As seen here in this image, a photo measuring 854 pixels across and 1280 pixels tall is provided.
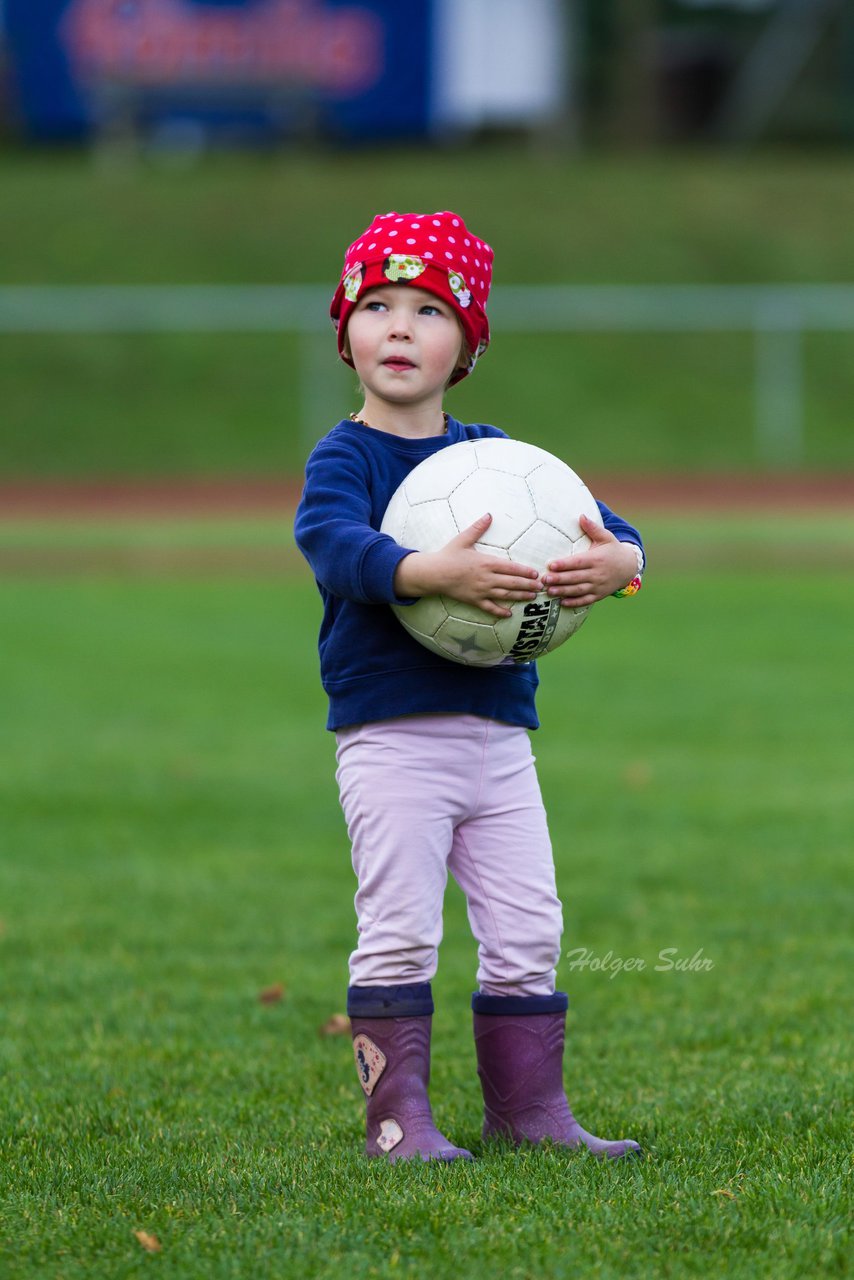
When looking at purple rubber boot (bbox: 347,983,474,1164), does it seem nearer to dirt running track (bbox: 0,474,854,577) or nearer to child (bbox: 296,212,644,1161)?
child (bbox: 296,212,644,1161)

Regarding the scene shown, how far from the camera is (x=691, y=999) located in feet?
16.8

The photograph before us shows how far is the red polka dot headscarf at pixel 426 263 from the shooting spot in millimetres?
3723

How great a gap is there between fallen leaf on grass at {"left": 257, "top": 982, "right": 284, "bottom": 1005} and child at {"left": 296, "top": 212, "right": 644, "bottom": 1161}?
4.67 feet

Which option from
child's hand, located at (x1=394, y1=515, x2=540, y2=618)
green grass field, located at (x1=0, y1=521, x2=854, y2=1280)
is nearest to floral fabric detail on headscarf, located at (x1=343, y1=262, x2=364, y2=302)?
child's hand, located at (x1=394, y1=515, x2=540, y2=618)

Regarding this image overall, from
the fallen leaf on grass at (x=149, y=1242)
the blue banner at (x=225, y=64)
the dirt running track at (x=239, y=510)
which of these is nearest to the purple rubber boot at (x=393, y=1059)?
the fallen leaf on grass at (x=149, y=1242)

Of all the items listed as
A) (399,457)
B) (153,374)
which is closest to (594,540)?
(399,457)

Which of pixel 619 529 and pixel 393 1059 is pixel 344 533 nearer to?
pixel 619 529

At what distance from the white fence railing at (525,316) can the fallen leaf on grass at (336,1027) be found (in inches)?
857

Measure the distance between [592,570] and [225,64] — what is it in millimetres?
30938

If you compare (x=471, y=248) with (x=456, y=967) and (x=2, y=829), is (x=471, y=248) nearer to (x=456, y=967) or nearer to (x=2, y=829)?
(x=456, y=967)

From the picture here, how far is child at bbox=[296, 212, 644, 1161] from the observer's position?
370 cm

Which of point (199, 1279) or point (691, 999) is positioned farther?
point (691, 999)

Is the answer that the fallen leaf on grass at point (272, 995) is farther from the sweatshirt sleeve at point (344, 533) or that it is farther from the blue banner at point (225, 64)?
the blue banner at point (225, 64)

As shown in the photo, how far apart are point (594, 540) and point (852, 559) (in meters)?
14.3
